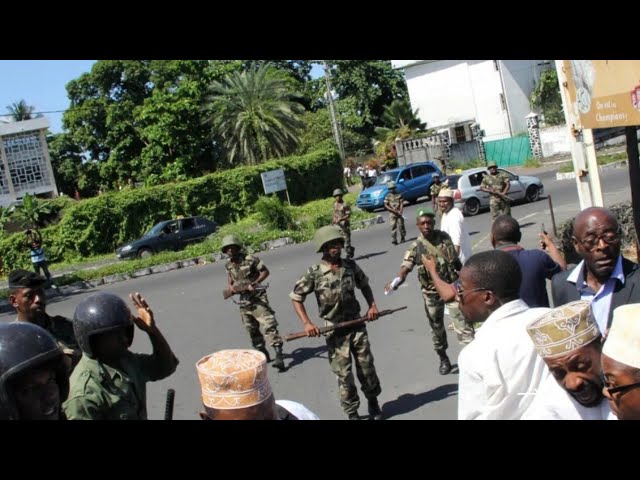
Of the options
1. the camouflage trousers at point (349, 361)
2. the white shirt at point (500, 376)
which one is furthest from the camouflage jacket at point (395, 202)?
the white shirt at point (500, 376)

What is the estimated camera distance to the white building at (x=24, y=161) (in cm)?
4612

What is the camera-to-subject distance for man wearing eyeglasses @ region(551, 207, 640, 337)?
356cm

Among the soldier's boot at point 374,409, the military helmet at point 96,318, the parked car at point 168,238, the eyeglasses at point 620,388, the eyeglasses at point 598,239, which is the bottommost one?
the soldier's boot at point 374,409

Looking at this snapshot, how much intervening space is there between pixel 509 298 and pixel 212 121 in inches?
1443

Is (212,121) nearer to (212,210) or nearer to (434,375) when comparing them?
(212,210)

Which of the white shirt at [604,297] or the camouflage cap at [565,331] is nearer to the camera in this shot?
the camouflage cap at [565,331]

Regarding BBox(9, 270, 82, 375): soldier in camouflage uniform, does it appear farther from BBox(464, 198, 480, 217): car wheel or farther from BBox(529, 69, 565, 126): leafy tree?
BBox(529, 69, 565, 126): leafy tree

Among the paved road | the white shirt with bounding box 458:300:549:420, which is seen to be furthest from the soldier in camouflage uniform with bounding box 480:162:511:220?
the white shirt with bounding box 458:300:549:420

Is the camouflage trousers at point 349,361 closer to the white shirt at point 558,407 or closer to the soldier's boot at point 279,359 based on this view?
the soldier's boot at point 279,359

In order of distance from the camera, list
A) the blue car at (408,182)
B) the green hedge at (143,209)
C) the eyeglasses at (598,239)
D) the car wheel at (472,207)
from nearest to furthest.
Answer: the eyeglasses at (598,239) → the car wheel at (472,207) → the blue car at (408,182) → the green hedge at (143,209)

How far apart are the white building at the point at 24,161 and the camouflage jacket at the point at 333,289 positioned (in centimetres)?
A: 4388
